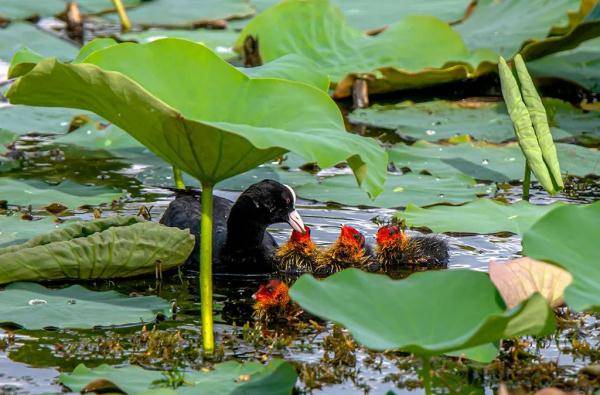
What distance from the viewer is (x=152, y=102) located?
398 centimetres

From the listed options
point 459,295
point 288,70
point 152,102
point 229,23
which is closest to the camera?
point 459,295

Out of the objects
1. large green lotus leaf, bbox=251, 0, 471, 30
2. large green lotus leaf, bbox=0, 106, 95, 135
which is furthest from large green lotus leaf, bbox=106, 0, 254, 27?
large green lotus leaf, bbox=0, 106, 95, 135

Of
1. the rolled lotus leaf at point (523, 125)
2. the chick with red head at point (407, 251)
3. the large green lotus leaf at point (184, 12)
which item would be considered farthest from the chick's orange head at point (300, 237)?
the large green lotus leaf at point (184, 12)

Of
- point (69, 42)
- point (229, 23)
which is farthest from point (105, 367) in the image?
point (229, 23)

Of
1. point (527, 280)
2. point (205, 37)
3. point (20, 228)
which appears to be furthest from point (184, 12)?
point (527, 280)

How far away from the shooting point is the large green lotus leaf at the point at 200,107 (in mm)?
4031

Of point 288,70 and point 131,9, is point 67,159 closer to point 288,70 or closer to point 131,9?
point 288,70

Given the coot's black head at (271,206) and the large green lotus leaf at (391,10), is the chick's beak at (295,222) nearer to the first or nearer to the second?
the coot's black head at (271,206)

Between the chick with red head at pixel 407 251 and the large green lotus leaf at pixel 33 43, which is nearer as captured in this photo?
the chick with red head at pixel 407 251

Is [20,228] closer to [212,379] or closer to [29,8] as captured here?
[212,379]

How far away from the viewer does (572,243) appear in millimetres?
4094

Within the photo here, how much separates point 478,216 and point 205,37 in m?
5.11

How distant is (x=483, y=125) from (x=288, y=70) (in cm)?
309

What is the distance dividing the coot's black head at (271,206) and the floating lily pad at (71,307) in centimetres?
107
